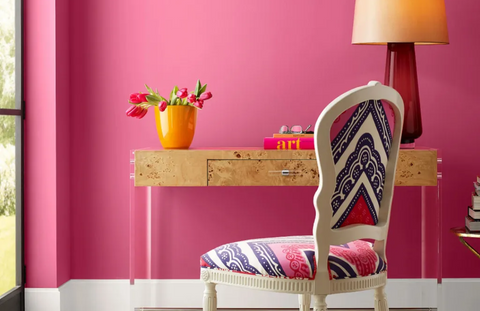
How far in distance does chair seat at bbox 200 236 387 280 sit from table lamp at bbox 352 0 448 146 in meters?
0.82

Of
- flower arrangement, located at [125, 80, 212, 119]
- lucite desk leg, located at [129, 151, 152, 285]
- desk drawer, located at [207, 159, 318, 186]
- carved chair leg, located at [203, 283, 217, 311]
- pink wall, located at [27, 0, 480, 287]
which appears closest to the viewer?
carved chair leg, located at [203, 283, 217, 311]

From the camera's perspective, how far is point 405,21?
8.10ft

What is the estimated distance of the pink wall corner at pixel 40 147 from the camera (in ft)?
8.96

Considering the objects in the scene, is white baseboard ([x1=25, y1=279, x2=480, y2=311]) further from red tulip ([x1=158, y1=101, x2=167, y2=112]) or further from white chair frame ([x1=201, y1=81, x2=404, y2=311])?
white chair frame ([x1=201, y1=81, x2=404, y2=311])

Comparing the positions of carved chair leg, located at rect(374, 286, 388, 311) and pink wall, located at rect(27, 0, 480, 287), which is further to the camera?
pink wall, located at rect(27, 0, 480, 287)

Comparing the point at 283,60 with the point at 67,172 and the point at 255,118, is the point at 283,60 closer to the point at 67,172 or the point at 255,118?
the point at 255,118

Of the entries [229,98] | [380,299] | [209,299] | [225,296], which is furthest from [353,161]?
[225,296]

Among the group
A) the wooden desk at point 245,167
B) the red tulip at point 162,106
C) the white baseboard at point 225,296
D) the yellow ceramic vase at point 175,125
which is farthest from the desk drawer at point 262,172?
the white baseboard at point 225,296

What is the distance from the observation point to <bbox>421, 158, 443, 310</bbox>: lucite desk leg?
258 cm

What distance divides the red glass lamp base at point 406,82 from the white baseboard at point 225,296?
793 mm

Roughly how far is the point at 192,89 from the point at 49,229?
90 centimetres

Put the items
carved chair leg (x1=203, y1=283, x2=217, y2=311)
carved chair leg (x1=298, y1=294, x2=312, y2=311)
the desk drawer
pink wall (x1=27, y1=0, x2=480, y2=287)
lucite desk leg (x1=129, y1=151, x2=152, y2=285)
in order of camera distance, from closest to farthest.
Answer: carved chair leg (x1=203, y1=283, x2=217, y2=311) → carved chair leg (x1=298, y1=294, x2=312, y2=311) → the desk drawer → lucite desk leg (x1=129, y1=151, x2=152, y2=285) → pink wall (x1=27, y1=0, x2=480, y2=287)

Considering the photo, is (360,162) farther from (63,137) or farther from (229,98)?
(63,137)

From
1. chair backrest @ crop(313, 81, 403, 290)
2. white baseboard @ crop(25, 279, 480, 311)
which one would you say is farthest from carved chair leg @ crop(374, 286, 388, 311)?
white baseboard @ crop(25, 279, 480, 311)
